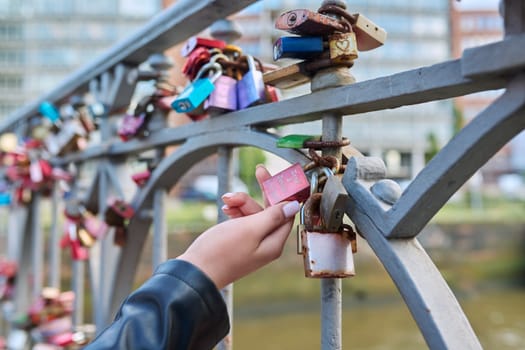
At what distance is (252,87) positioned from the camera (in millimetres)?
665

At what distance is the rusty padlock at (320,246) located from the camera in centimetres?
47

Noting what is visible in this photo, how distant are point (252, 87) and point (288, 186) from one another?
187mm

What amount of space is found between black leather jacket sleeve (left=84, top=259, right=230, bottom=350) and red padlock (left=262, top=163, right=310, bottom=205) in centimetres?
12

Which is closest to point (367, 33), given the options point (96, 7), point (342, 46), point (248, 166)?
point (342, 46)

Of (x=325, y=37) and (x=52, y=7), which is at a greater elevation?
(x=52, y=7)

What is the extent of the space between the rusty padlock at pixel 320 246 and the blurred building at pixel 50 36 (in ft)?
63.3

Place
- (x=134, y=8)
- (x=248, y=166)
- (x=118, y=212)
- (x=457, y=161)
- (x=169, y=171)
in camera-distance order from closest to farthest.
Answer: (x=457, y=161), (x=169, y=171), (x=118, y=212), (x=248, y=166), (x=134, y=8)

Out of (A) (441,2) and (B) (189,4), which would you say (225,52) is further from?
(A) (441,2)

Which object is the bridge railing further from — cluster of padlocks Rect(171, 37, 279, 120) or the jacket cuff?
the jacket cuff

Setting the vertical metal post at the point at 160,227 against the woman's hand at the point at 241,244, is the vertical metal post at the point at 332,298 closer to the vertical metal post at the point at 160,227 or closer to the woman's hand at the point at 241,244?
the woman's hand at the point at 241,244

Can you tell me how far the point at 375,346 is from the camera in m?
6.62

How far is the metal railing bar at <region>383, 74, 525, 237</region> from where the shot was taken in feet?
1.20

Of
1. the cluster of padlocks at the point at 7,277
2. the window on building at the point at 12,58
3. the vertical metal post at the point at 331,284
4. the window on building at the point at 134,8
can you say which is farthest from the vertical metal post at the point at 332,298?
the window on building at the point at 12,58

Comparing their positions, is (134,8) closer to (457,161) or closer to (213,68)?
(213,68)
